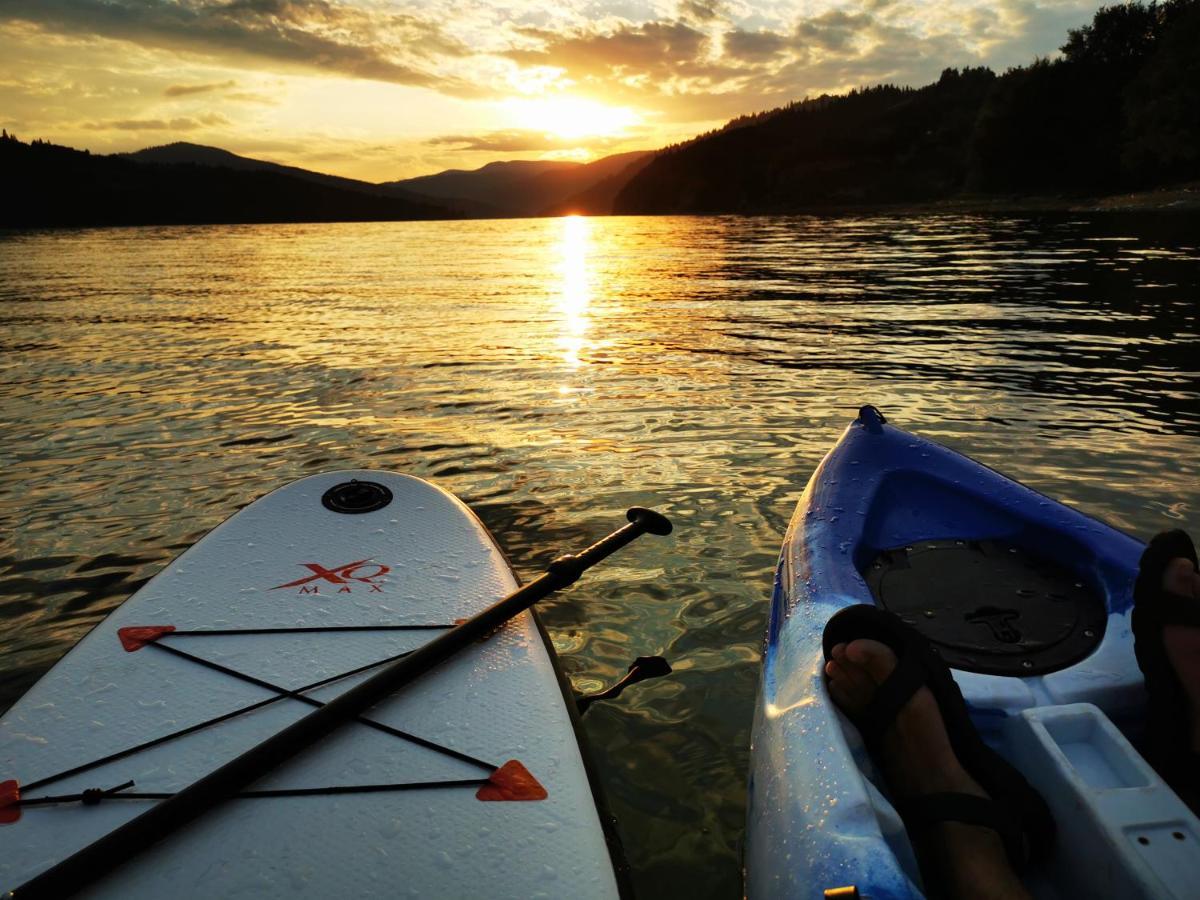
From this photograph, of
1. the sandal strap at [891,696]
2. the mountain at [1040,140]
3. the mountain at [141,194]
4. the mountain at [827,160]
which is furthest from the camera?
the mountain at [141,194]

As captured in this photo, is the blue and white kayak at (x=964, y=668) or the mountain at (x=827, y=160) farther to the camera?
the mountain at (x=827, y=160)

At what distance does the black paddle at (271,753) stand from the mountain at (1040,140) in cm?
6814

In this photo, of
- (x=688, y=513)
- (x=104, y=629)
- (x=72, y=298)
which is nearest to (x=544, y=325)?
(x=688, y=513)

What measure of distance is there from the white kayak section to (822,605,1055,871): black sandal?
0.95 m

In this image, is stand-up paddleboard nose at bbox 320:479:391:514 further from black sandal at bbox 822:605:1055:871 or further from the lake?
black sandal at bbox 822:605:1055:871

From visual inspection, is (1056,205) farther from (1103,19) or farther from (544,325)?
(544,325)

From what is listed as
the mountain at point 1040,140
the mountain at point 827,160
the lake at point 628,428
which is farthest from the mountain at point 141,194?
the lake at point 628,428

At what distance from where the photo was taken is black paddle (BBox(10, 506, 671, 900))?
1.96 m

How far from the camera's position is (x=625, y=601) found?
14.8ft

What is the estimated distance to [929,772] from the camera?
2.16 meters

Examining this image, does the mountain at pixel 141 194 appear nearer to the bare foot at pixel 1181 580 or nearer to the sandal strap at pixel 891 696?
the sandal strap at pixel 891 696

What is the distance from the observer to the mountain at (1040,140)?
5525 centimetres

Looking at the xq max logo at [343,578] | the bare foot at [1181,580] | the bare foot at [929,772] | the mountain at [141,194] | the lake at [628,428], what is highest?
the mountain at [141,194]

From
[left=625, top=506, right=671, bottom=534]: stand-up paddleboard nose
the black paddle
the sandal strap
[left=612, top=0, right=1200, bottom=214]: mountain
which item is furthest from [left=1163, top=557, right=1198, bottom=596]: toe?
[left=612, top=0, right=1200, bottom=214]: mountain
